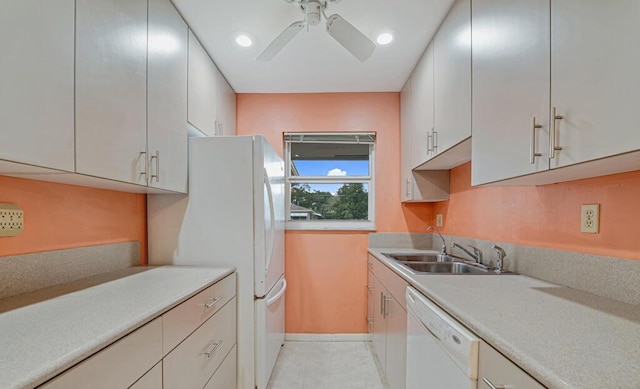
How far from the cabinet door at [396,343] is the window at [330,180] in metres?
1.17

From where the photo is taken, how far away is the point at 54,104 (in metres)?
0.86

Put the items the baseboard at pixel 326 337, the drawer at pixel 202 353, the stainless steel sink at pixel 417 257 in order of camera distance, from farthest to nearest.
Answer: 1. the baseboard at pixel 326 337
2. the stainless steel sink at pixel 417 257
3. the drawer at pixel 202 353

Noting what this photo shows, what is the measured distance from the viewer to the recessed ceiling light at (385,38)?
1833 mm

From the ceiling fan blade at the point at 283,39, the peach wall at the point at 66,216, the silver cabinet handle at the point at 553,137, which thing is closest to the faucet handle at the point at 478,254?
the silver cabinet handle at the point at 553,137

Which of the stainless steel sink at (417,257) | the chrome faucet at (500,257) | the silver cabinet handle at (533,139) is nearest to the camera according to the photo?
the silver cabinet handle at (533,139)

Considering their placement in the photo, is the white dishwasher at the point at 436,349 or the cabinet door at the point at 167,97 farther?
the cabinet door at the point at 167,97

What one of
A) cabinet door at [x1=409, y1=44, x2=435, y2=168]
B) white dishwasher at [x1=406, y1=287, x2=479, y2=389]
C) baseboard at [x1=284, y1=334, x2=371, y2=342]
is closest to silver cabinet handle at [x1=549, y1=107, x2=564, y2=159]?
white dishwasher at [x1=406, y1=287, x2=479, y2=389]

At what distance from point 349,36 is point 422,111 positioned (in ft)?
2.89

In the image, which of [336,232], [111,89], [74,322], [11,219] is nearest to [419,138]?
[336,232]

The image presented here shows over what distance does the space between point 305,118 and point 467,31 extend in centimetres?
163

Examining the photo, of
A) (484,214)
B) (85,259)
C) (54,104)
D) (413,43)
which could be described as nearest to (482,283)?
(484,214)

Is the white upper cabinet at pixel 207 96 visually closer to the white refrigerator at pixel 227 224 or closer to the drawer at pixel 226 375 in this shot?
the white refrigerator at pixel 227 224

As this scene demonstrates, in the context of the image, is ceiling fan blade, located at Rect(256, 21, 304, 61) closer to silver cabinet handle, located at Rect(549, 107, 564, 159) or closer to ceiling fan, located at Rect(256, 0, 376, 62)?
ceiling fan, located at Rect(256, 0, 376, 62)

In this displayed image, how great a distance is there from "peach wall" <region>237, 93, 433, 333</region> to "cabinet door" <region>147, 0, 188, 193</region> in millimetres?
1097
